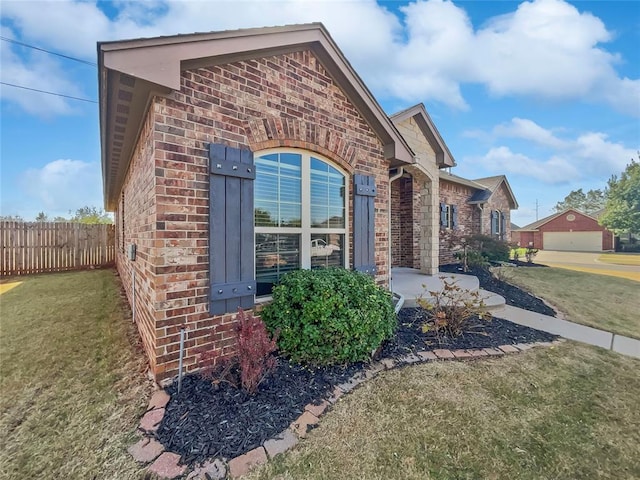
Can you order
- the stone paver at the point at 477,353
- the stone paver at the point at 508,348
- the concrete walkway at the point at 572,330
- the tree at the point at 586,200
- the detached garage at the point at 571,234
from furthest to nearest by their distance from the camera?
the tree at the point at 586,200
the detached garage at the point at 571,234
the concrete walkway at the point at 572,330
the stone paver at the point at 508,348
the stone paver at the point at 477,353

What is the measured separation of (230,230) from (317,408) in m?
2.14

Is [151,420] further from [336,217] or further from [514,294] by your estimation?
[514,294]

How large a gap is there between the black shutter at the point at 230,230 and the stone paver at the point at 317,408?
140 centimetres

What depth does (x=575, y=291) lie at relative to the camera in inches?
364

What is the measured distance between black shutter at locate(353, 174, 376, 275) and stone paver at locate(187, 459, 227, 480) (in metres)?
3.34

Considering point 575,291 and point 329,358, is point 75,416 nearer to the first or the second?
point 329,358

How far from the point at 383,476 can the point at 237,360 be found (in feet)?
5.74

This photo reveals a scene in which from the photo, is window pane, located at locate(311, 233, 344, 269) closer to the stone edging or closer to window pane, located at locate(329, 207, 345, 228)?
window pane, located at locate(329, 207, 345, 228)

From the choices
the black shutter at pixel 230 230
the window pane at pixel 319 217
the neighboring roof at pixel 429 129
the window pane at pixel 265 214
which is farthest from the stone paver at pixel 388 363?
the neighboring roof at pixel 429 129

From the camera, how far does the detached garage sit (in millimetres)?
34375

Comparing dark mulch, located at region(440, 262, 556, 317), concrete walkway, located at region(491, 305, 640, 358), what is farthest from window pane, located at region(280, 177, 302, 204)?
dark mulch, located at region(440, 262, 556, 317)

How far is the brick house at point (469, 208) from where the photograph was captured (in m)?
12.9

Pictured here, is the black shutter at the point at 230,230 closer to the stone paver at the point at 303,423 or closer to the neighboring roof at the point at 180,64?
the neighboring roof at the point at 180,64

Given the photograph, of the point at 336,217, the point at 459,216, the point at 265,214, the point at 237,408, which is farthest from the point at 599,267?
the point at 237,408
